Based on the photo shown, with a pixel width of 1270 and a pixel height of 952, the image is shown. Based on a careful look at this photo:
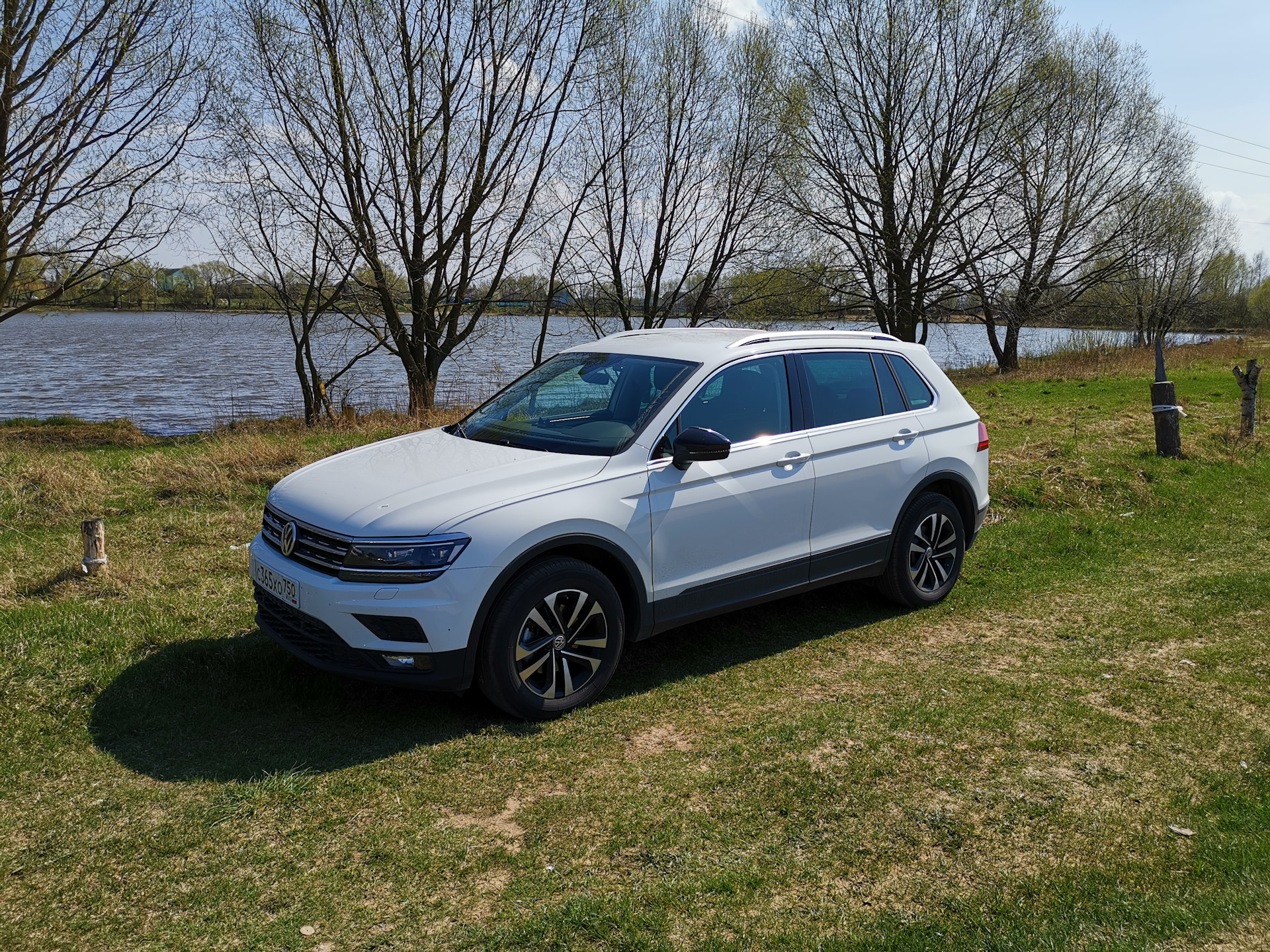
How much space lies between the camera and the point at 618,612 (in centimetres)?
473

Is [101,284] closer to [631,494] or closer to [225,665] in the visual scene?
[225,665]

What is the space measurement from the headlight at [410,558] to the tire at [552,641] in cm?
34

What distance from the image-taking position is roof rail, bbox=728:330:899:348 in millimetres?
5629

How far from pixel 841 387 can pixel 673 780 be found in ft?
9.46

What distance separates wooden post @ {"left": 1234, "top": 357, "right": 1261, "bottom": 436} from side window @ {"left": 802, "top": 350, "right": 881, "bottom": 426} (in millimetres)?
8457

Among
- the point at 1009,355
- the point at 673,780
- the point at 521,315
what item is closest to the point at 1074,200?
the point at 1009,355

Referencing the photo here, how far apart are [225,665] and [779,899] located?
3.31 meters

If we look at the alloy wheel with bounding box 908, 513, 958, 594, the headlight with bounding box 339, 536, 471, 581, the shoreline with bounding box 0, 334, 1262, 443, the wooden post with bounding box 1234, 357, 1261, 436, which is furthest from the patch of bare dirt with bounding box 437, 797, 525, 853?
the wooden post with bounding box 1234, 357, 1261, 436

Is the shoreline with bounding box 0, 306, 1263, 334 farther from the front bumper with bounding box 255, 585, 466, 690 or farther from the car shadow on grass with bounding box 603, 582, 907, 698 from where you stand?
the front bumper with bounding box 255, 585, 466, 690

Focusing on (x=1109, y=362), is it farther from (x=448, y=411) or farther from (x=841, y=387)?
(x=841, y=387)

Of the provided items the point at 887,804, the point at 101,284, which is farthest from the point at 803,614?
the point at 101,284

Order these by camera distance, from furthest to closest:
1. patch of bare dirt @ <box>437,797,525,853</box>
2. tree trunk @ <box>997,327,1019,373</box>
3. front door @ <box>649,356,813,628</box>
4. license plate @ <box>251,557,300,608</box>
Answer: tree trunk @ <box>997,327,1019,373</box> < front door @ <box>649,356,813,628</box> < license plate @ <box>251,557,300,608</box> < patch of bare dirt @ <box>437,797,525,853</box>

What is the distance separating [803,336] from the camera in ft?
19.2

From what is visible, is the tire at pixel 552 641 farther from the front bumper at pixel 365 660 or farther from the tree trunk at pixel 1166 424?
the tree trunk at pixel 1166 424
